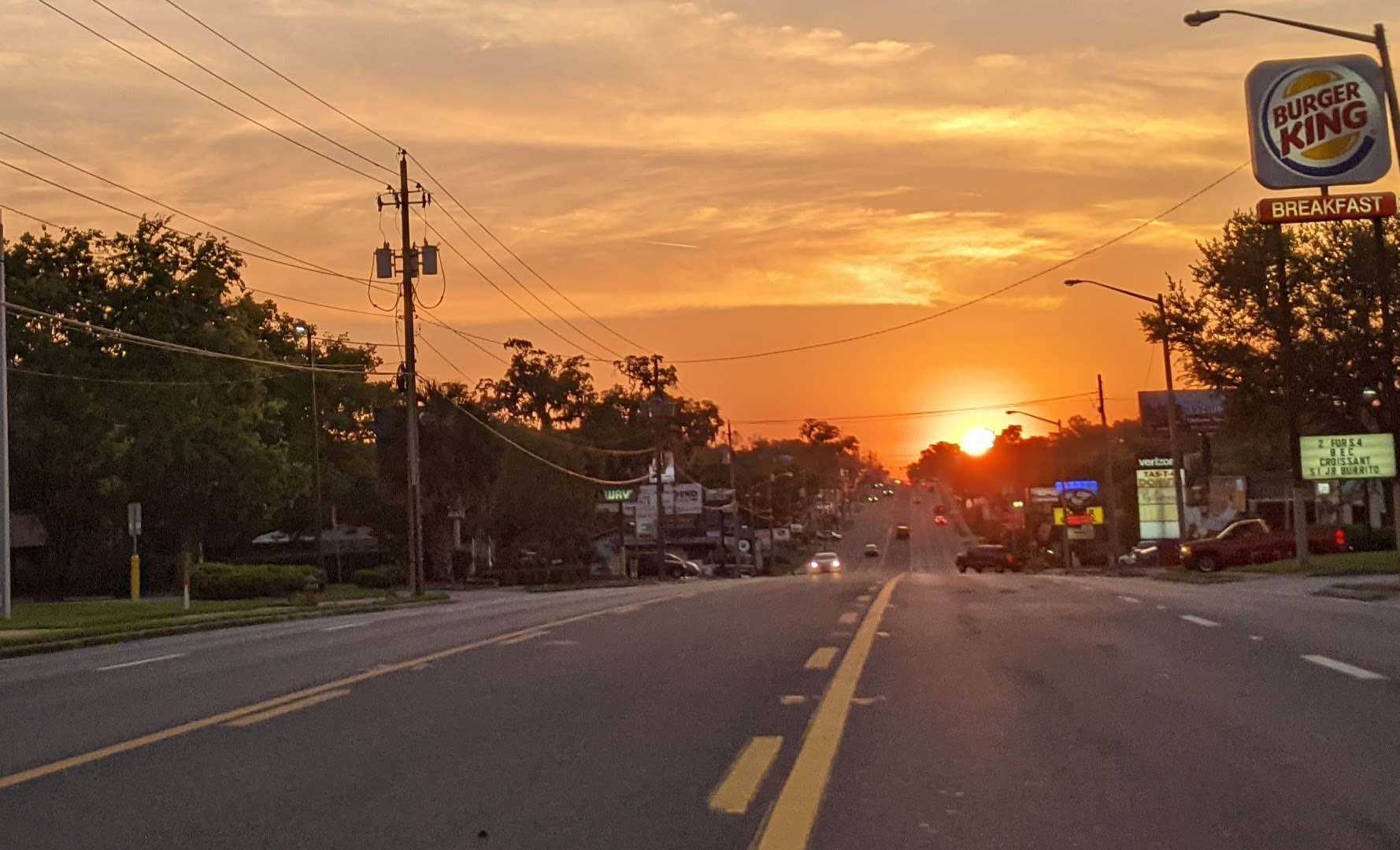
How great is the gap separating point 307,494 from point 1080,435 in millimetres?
92257

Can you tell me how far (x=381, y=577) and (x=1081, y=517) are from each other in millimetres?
51935

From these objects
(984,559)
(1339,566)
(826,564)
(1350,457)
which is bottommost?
(826,564)

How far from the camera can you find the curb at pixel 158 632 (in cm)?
2184

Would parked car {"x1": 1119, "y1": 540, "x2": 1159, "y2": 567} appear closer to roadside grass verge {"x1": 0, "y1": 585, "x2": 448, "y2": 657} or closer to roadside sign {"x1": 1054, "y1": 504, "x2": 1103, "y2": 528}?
roadside sign {"x1": 1054, "y1": 504, "x2": 1103, "y2": 528}

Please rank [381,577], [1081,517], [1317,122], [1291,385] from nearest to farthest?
[1317,122], [1291,385], [381,577], [1081,517]

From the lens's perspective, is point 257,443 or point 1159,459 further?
point 1159,459

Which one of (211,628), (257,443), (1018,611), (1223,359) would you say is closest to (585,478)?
(257,443)

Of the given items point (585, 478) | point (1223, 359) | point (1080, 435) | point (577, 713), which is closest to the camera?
point (577, 713)

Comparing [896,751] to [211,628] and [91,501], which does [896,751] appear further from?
[91,501]

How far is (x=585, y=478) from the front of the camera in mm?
87750

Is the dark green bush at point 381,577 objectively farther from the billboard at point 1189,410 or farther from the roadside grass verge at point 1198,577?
the billboard at point 1189,410

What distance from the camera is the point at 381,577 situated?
192 feet

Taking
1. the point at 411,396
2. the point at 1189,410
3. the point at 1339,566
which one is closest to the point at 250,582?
the point at 411,396

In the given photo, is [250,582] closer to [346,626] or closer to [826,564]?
[346,626]
